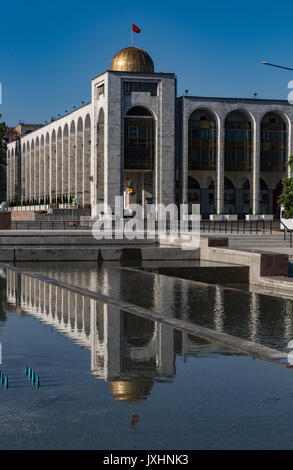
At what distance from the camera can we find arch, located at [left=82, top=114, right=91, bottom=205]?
8838cm

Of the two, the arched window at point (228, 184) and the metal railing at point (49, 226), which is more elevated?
the arched window at point (228, 184)

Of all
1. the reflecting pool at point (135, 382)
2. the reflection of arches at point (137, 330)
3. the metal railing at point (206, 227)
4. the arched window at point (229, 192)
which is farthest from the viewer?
the arched window at point (229, 192)

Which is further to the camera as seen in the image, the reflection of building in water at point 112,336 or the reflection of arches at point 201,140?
the reflection of arches at point 201,140

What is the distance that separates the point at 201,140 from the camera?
80.6m

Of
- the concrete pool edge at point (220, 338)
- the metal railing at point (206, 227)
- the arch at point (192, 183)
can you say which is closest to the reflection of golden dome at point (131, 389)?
the concrete pool edge at point (220, 338)

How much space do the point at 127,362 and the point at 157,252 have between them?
69.2ft

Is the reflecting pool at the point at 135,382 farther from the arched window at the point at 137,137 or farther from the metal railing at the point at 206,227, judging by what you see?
the arched window at the point at 137,137

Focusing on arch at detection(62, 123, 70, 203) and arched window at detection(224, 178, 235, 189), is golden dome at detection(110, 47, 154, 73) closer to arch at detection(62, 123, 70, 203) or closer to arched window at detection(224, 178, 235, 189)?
arched window at detection(224, 178, 235, 189)

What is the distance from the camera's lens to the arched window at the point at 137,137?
7750cm

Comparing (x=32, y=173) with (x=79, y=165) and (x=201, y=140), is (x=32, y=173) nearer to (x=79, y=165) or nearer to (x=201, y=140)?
(x=79, y=165)

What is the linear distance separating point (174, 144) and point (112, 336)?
6872 centimetres
